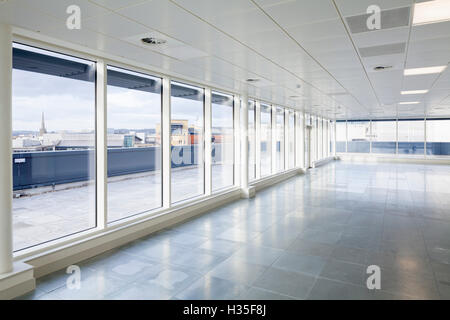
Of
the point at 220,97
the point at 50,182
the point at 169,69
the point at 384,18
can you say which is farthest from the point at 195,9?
the point at 50,182

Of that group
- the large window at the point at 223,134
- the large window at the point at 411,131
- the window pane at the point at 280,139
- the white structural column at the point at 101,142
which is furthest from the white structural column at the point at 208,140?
the large window at the point at 411,131

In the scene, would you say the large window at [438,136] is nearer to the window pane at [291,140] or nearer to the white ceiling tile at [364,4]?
the window pane at [291,140]

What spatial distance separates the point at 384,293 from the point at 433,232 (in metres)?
2.99

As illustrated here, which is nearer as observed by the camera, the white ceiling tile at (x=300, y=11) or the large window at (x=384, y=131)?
the white ceiling tile at (x=300, y=11)

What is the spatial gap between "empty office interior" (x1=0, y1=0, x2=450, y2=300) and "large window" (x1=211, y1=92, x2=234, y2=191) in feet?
0.28

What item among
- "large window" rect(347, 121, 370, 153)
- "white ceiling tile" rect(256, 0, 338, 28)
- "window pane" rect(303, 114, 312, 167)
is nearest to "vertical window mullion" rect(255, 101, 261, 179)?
"window pane" rect(303, 114, 312, 167)

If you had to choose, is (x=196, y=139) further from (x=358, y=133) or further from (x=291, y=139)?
(x=358, y=133)

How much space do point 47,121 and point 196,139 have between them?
3.74m

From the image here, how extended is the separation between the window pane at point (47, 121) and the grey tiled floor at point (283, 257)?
138cm

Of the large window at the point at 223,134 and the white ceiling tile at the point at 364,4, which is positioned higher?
the white ceiling tile at the point at 364,4

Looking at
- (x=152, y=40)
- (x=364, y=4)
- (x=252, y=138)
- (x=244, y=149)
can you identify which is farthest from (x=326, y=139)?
(x=364, y=4)

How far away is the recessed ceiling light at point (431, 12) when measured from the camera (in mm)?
3009

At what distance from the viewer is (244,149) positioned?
880 cm
